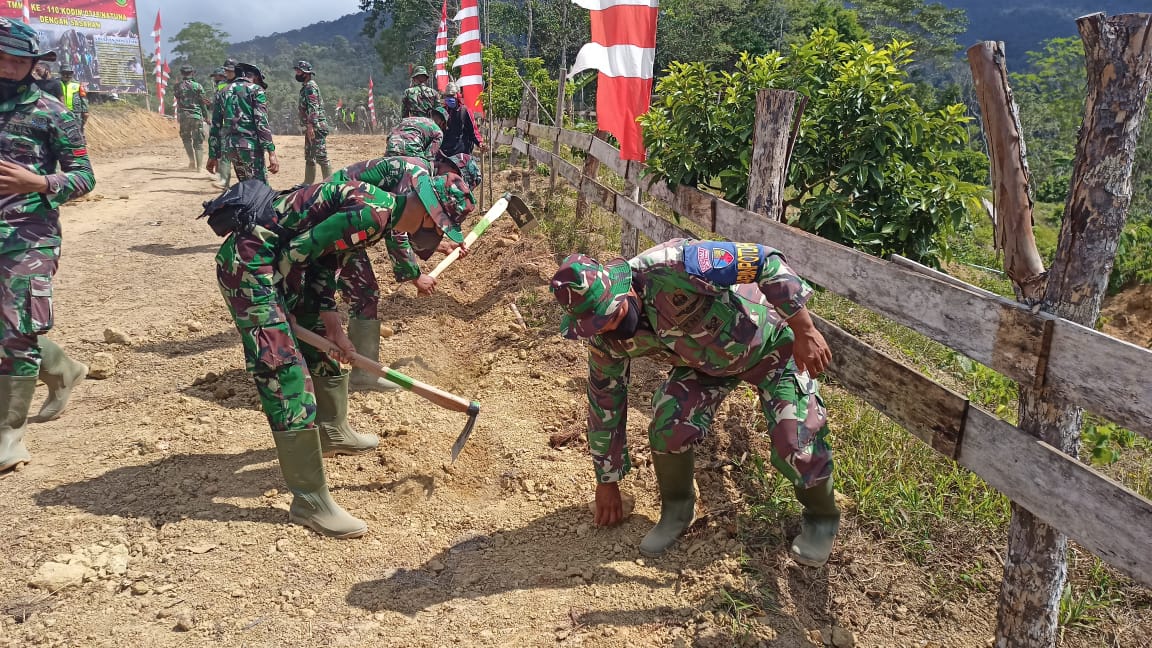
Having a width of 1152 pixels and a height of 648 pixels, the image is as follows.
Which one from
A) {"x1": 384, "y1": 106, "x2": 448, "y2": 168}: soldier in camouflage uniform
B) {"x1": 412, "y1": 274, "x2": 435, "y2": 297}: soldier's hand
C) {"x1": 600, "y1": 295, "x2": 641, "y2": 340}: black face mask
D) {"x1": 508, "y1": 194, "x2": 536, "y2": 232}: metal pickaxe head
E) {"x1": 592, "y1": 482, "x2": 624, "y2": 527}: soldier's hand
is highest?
{"x1": 384, "y1": 106, "x2": 448, "y2": 168}: soldier in camouflage uniform

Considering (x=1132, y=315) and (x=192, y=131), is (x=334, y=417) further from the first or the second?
(x=192, y=131)

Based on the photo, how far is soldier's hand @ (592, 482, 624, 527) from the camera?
118 inches

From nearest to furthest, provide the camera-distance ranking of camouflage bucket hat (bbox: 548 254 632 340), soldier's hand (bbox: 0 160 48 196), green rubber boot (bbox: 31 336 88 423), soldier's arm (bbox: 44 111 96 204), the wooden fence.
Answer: the wooden fence, camouflage bucket hat (bbox: 548 254 632 340), soldier's hand (bbox: 0 160 48 196), soldier's arm (bbox: 44 111 96 204), green rubber boot (bbox: 31 336 88 423)

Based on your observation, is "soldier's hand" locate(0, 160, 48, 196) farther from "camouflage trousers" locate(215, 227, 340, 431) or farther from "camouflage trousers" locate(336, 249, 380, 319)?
"camouflage trousers" locate(336, 249, 380, 319)

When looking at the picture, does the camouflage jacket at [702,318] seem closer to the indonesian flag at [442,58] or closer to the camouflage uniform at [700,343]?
the camouflage uniform at [700,343]

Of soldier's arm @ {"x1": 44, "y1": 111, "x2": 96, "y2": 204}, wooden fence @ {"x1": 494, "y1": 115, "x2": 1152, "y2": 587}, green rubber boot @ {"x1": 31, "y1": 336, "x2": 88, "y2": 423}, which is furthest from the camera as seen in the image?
green rubber boot @ {"x1": 31, "y1": 336, "x2": 88, "y2": 423}

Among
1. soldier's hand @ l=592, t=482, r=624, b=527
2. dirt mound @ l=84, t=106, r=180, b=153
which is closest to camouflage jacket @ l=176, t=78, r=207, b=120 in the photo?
dirt mound @ l=84, t=106, r=180, b=153

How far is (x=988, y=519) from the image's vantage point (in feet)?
9.32

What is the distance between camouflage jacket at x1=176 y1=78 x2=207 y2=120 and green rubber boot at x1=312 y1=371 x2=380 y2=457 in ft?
36.1

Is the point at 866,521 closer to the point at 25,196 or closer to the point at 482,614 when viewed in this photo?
the point at 482,614

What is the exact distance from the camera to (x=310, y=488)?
3072mm

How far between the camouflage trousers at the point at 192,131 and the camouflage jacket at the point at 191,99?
79mm

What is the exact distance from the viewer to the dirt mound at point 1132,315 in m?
10.4

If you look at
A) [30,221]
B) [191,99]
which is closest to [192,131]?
[191,99]
